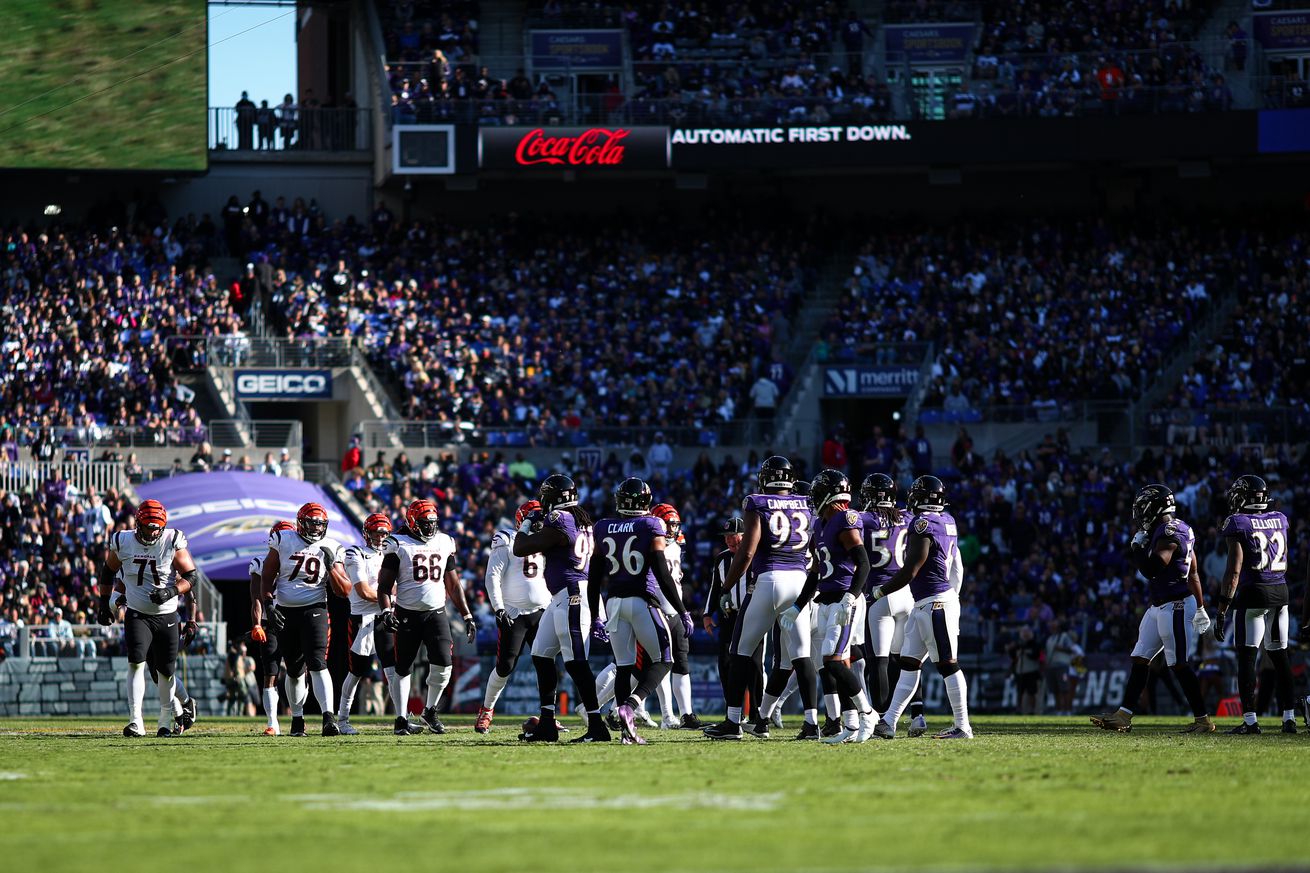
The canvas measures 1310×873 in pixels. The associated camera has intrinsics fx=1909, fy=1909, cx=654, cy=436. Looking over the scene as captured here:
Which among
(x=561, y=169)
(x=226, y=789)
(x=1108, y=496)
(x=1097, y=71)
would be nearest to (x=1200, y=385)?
(x=1108, y=496)

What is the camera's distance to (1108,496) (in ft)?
110

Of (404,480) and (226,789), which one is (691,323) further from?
(226,789)

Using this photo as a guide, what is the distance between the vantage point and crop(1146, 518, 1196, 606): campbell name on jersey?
689 inches

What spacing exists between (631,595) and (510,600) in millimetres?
3746

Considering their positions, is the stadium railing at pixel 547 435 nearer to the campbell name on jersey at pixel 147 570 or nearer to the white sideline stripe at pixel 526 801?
the campbell name on jersey at pixel 147 570

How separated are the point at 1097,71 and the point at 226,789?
36.3m

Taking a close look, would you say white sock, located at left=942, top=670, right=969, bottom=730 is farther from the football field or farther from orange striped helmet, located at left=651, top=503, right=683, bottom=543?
orange striped helmet, located at left=651, top=503, right=683, bottom=543

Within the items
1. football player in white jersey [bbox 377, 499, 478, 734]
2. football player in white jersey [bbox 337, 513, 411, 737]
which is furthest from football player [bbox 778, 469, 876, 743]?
football player in white jersey [bbox 337, 513, 411, 737]

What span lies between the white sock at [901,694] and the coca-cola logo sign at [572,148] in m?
28.4

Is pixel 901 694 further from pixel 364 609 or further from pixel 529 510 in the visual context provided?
pixel 364 609

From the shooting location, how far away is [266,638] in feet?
61.7

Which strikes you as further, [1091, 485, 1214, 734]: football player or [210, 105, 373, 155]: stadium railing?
[210, 105, 373, 155]: stadium railing

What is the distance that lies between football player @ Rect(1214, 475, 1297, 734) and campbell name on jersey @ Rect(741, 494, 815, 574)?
15.0 feet

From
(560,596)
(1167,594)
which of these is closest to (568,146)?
(1167,594)
